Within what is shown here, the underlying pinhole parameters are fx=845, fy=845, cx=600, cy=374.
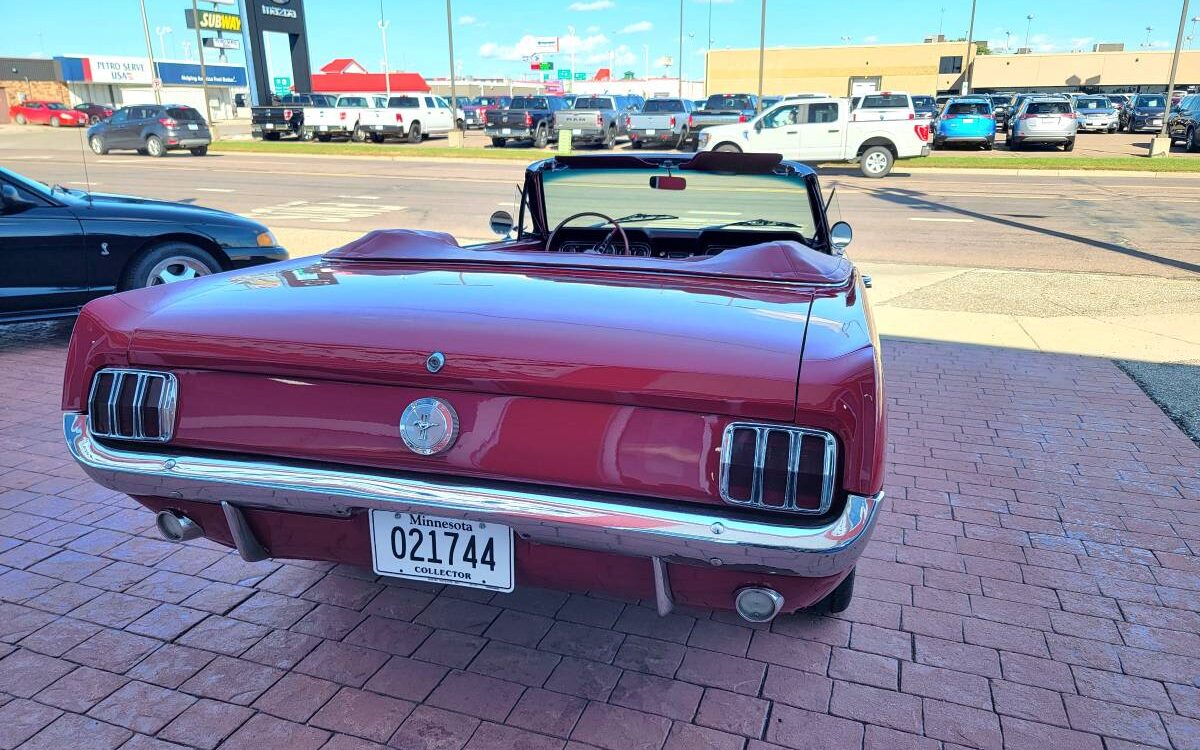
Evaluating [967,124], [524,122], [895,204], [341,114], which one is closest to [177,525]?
[895,204]

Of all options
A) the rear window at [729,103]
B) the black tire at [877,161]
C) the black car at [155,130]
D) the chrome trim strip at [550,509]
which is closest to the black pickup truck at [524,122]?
the rear window at [729,103]

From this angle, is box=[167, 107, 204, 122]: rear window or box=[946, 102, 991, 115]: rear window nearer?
box=[946, 102, 991, 115]: rear window

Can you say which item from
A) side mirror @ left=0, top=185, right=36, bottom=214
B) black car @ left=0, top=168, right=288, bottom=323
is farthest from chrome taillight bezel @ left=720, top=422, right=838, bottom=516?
side mirror @ left=0, top=185, right=36, bottom=214

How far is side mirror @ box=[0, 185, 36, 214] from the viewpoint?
590 centimetres

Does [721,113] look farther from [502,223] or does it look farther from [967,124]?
[502,223]

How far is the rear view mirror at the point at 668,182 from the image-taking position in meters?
3.83

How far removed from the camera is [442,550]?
2.24m

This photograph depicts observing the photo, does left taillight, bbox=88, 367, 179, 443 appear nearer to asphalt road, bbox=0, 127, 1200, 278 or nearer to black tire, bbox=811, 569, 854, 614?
black tire, bbox=811, 569, 854, 614

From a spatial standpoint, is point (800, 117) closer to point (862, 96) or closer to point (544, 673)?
point (862, 96)

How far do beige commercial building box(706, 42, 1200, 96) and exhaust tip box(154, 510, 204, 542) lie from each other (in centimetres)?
6969

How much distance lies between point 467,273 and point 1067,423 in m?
3.94

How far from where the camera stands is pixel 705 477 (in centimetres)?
199

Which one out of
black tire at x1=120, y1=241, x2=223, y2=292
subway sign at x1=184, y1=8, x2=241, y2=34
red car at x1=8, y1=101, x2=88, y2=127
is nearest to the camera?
black tire at x1=120, y1=241, x2=223, y2=292

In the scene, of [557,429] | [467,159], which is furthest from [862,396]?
[467,159]
